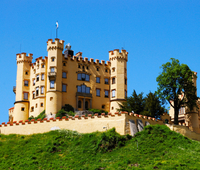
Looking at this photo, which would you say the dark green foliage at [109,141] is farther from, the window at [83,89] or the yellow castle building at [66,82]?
the window at [83,89]

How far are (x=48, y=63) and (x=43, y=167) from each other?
102 feet

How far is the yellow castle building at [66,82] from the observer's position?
72812 millimetres

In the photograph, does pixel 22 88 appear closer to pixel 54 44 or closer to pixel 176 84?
pixel 54 44

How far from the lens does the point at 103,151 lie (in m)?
47.2

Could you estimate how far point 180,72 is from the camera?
6725 centimetres

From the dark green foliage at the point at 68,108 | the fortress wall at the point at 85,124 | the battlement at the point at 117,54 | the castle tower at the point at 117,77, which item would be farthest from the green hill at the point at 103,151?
the battlement at the point at 117,54

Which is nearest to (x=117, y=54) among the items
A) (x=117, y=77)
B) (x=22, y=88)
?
(x=117, y=77)

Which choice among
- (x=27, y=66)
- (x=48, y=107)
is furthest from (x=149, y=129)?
(x=27, y=66)

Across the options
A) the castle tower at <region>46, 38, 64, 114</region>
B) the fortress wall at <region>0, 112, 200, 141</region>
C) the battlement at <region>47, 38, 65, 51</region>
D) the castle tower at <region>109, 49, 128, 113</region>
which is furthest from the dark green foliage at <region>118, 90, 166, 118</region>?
the battlement at <region>47, 38, 65, 51</region>

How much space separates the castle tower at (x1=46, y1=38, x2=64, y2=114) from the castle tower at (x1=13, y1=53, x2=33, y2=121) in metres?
6.94

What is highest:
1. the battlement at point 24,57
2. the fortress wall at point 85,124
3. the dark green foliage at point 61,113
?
the battlement at point 24,57

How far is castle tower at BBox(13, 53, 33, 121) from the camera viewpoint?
75.9m

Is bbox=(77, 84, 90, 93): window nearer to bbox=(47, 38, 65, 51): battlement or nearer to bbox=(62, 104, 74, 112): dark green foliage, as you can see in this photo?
bbox=(62, 104, 74, 112): dark green foliage

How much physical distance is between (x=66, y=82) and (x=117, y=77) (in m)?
10.5
